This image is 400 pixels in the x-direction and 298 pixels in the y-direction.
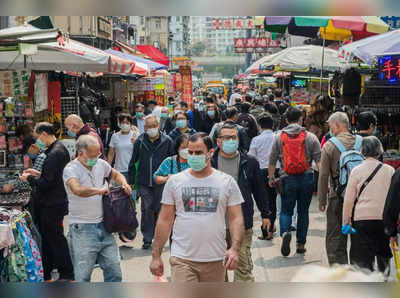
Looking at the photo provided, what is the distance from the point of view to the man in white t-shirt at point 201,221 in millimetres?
4582

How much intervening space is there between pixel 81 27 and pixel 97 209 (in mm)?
23320

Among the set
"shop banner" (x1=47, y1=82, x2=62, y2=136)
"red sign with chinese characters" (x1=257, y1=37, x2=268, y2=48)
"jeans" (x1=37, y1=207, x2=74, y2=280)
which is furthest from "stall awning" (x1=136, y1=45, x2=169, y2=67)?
"red sign with chinese characters" (x1=257, y1=37, x2=268, y2=48)

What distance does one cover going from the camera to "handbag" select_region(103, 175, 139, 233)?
571 cm

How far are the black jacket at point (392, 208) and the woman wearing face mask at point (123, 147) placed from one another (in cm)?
540

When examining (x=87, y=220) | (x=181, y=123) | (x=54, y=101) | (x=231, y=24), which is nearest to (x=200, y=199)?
(x=87, y=220)

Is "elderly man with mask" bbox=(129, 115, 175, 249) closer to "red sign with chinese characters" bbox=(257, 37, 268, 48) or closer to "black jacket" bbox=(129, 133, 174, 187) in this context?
"black jacket" bbox=(129, 133, 174, 187)

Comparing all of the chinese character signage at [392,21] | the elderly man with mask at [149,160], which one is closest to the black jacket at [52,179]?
the elderly man with mask at [149,160]

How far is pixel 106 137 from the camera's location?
1136 cm

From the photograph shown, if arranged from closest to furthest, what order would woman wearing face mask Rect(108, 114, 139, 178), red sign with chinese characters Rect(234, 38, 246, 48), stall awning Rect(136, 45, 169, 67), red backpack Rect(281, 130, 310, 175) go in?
red backpack Rect(281, 130, 310, 175) < woman wearing face mask Rect(108, 114, 139, 178) < stall awning Rect(136, 45, 169, 67) < red sign with chinese characters Rect(234, 38, 246, 48)

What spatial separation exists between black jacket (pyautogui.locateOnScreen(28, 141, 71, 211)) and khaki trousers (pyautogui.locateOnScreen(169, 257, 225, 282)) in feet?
8.02

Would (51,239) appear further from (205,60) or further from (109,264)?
(205,60)

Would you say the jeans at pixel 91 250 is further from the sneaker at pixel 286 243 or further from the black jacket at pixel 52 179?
the sneaker at pixel 286 243

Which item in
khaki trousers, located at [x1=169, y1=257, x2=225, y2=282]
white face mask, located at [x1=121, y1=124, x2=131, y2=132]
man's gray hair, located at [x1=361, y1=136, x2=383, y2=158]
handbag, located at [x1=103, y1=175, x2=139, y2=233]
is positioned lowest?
khaki trousers, located at [x1=169, y1=257, x2=225, y2=282]

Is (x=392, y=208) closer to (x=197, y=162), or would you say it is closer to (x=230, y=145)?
(x=230, y=145)
